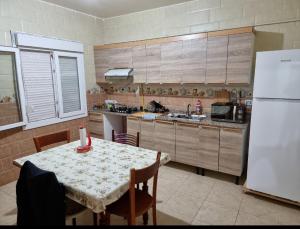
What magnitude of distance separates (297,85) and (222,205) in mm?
1509

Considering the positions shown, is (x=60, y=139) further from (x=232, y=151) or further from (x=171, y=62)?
(x=232, y=151)

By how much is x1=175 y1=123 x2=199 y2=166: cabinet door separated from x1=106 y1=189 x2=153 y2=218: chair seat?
138cm

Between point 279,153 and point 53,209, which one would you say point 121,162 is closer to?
point 53,209

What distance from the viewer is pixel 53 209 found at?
1.33 metres

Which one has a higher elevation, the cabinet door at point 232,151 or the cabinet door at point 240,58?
the cabinet door at point 240,58

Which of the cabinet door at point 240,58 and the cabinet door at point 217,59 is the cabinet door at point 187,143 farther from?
the cabinet door at point 240,58

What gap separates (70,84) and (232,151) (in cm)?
287

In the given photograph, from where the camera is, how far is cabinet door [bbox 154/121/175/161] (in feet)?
10.4

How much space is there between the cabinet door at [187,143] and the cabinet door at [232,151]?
36 centimetres

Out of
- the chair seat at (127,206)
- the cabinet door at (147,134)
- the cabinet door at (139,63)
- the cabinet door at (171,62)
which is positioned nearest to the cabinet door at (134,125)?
the cabinet door at (147,134)

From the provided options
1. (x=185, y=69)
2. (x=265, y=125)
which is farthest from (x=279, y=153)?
(x=185, y=69)

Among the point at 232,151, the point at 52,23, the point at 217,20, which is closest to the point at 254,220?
the point at 232,151

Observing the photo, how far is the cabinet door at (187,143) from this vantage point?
297 cm

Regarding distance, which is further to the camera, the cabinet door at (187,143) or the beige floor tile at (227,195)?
the cabinet door at (187,143)
